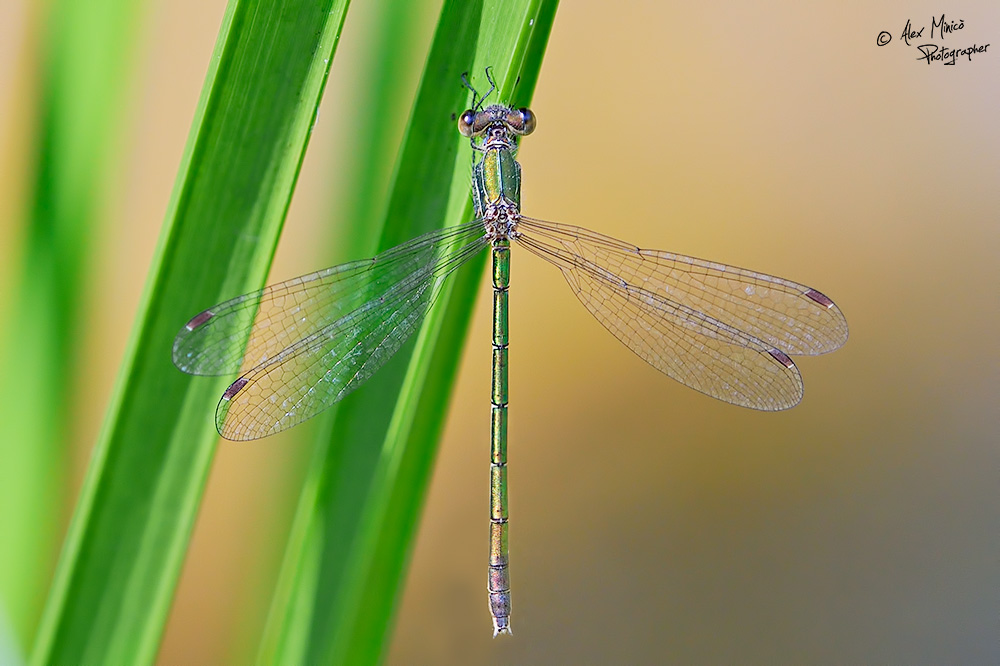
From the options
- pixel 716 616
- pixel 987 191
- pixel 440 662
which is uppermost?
pixel 987 191

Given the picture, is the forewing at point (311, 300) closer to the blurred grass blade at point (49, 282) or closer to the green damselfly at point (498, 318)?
the green damselfly at point (498, 318)

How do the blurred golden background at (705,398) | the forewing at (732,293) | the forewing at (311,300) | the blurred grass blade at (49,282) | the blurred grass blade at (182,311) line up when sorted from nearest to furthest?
the blurred grass blade at (182,311)
the forewing at (311,300)
the blurred grass blade at (49,282)
the forewing at (732,293)
the blurred golden background at (705,398)

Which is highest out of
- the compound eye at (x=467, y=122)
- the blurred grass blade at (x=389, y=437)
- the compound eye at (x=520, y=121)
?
the compound eye at (x=520, y=121)

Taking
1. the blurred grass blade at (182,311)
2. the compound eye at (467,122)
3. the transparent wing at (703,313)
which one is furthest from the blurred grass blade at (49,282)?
the transparent wing at (703,313)

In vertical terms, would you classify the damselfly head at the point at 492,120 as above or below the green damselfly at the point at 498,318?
above

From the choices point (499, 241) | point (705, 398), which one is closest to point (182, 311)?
point (499, 241)

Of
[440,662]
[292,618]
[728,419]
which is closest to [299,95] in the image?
[292,618]

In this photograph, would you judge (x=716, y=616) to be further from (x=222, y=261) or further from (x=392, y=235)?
(x=222, y=261)
